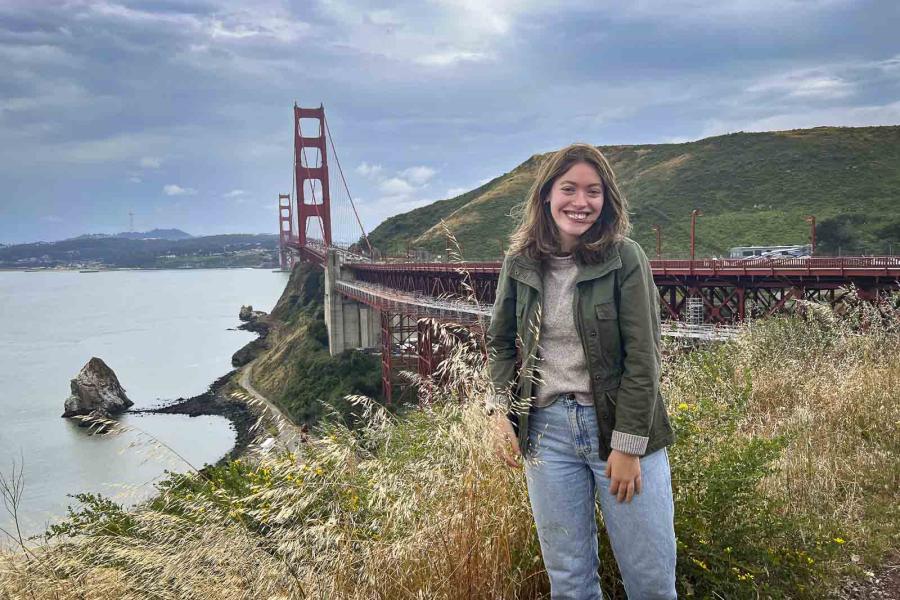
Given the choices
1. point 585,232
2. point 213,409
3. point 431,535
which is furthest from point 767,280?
point 213,409

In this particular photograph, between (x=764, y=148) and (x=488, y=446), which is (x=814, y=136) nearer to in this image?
(x=764, y=148)

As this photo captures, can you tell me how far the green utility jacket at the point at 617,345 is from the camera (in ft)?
6.77

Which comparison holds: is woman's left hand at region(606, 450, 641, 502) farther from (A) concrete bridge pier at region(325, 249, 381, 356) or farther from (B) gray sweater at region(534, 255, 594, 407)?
(A) concrete bridge pier at region(325, 249, 381, 356)

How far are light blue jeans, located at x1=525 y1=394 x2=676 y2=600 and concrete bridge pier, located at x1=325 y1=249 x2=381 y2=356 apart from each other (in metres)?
40.4

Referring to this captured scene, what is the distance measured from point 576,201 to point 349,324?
142 feet

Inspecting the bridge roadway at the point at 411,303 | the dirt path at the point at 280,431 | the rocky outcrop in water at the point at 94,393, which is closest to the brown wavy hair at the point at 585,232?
the dirt path at the point at 280,431

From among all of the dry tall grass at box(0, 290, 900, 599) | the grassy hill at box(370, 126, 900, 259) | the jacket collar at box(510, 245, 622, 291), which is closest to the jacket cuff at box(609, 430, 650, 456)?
the jacket collar at box(510, 245, 622, 291)

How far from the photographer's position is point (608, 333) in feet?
7.01

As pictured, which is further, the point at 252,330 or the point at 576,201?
the point at 252,330

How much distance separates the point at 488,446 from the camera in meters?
2.51

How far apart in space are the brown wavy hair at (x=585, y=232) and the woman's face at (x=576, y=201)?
1.1 inches

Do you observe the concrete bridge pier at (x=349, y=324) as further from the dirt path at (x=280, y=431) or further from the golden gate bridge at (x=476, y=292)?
the dirt path at (x=280, y=431)

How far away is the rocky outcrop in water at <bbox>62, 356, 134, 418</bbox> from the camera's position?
35.1 m

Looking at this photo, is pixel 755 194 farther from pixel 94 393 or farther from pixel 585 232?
pixel 585 232
